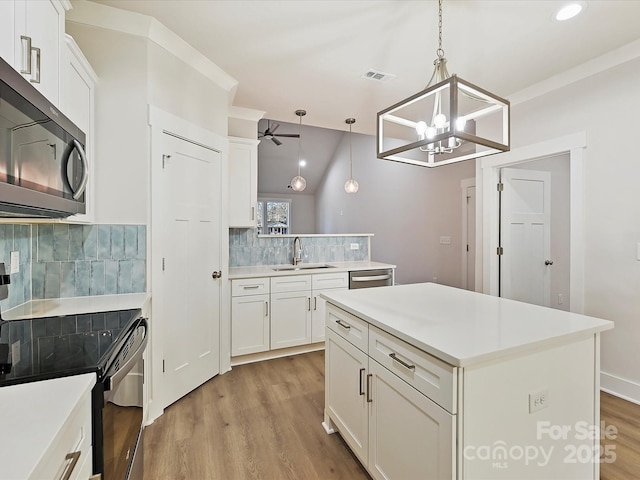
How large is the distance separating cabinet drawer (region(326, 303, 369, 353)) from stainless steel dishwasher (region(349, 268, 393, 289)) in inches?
65.6

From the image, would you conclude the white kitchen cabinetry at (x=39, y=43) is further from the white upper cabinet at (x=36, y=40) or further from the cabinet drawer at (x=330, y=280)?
the cabinet drawer at (x=330, y=280)

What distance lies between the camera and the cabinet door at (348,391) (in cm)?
165

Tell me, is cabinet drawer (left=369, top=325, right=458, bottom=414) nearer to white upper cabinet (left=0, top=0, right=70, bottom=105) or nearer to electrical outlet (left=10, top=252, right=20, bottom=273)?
white upper cabinet (left=0, top=0, right=70, bottom=105)

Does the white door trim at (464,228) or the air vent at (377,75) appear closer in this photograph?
the air vent at (377,75)

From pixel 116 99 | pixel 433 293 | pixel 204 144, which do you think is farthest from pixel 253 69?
pixel 433 293

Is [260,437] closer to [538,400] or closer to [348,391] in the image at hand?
[348,391]

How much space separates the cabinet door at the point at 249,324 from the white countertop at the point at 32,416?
2.10 m

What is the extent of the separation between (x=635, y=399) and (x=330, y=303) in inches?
99.8

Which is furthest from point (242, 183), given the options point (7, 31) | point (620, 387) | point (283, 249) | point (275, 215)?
point (275, 215)

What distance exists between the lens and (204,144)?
2650 millimetres

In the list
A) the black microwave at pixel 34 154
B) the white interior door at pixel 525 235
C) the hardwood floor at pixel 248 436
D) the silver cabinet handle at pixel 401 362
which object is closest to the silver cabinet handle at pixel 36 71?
the black microwave at pixel 34 154

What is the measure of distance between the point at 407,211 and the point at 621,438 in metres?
4.51

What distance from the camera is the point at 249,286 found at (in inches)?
123

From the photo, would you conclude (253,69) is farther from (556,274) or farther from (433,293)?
(556,274)
